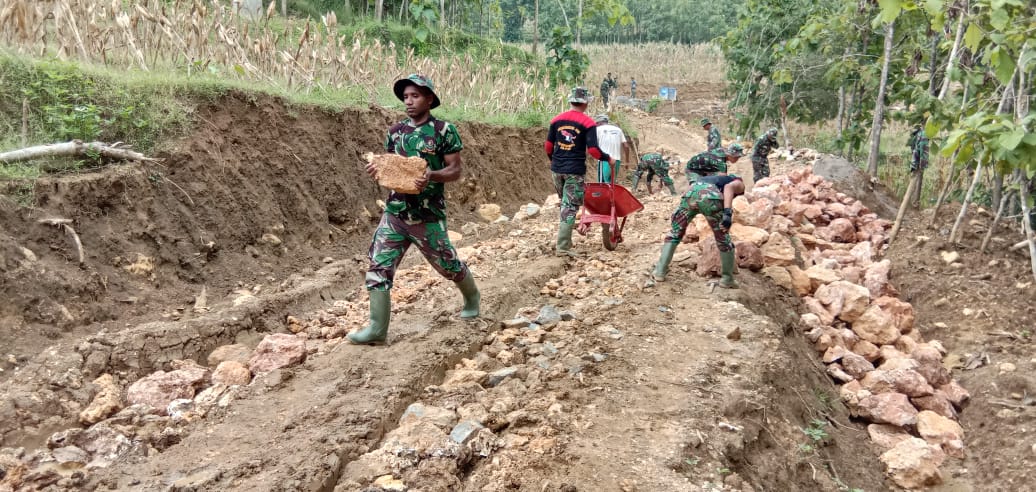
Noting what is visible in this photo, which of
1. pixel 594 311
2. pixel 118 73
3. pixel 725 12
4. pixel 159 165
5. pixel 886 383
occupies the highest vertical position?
pixel 725 12

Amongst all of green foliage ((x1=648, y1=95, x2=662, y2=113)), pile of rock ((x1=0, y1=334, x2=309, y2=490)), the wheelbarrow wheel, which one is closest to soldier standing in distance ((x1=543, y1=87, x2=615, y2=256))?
the wheelbarrow wheel

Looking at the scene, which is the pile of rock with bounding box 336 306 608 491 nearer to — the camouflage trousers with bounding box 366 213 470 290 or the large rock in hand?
the camouflage trousers with bounding box 366 213 470 290

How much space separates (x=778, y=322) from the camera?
5793 millimetres

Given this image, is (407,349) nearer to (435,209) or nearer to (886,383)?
(435,209)

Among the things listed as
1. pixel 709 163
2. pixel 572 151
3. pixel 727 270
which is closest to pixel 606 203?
pixel 572 151

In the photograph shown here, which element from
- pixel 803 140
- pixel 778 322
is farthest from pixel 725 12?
pixel 778 322

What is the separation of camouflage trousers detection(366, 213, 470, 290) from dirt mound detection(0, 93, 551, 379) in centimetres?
168

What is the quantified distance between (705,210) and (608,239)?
1.59 meters

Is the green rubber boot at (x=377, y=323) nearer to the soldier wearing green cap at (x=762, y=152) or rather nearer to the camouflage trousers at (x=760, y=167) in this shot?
the soldier wearing green cap at (x=762, y=152)

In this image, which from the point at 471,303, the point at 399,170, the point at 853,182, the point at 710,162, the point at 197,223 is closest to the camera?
the point at 399,170

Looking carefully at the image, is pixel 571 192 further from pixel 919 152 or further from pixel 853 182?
pixel 853 182

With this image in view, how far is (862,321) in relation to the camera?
6.19m

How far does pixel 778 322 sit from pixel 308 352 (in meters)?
4.01

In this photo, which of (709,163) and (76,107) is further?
(709,163)
